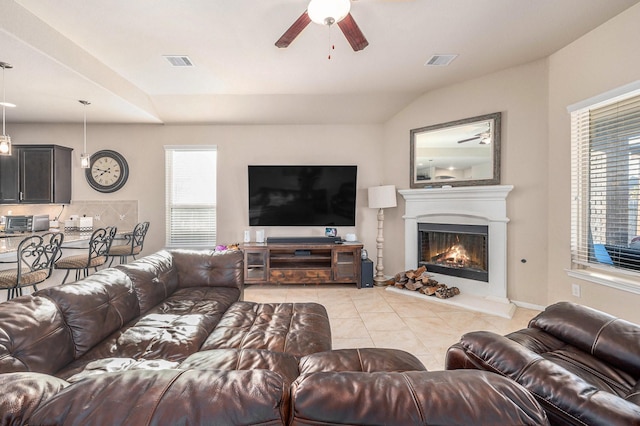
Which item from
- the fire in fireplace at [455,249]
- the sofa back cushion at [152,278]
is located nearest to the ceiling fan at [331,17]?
the sofa back cushion at [152,278]

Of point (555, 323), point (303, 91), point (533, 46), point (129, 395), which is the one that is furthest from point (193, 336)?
point (533, 46)

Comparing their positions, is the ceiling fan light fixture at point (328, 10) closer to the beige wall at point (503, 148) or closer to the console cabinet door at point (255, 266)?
the beige wall at point (503, 148)

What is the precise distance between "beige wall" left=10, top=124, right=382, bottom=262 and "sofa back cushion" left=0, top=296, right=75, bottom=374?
3.23m

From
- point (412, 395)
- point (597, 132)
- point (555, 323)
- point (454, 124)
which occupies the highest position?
point (454, 124)

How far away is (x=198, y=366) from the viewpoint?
1265 mm

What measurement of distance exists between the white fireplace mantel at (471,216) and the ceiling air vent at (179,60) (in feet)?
10.9

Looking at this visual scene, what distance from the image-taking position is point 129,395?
22.5 inches

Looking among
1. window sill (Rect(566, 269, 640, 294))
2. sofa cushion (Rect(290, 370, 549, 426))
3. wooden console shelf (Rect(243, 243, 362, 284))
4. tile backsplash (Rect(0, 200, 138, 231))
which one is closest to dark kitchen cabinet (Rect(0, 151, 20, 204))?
tile backsplash (Rect(0, 200, 138, 231))

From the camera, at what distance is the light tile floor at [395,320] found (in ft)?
8.07

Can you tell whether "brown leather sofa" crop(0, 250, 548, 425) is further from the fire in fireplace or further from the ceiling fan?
the fire in fireplace

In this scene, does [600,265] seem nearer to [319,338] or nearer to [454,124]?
[454,124]

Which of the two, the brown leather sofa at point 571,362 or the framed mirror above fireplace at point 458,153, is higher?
the framed mirror above fireplace at point 458,153

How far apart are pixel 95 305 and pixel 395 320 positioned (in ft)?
8.72

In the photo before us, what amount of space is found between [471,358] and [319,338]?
864 millimetres
